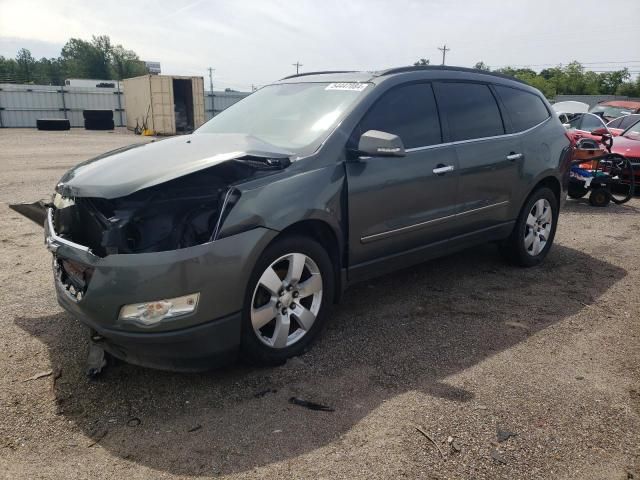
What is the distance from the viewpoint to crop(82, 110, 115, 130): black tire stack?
31.1 metres

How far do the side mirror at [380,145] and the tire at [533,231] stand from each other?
234 centimetres

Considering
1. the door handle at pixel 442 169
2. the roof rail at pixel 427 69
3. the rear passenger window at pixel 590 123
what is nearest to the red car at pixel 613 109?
the rear passenger window at pixel 590 123

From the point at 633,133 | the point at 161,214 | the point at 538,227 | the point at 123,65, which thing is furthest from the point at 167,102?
the point at 123,65

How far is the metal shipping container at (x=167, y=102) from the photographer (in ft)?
89.4

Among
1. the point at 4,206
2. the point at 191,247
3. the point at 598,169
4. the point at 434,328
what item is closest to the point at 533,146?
the point at 434,328

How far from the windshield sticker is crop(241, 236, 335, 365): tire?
1297mm

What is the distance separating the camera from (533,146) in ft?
17.4

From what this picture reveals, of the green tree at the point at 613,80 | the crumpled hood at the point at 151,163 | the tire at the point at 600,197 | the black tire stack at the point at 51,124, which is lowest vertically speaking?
the tire at the point at 600,197

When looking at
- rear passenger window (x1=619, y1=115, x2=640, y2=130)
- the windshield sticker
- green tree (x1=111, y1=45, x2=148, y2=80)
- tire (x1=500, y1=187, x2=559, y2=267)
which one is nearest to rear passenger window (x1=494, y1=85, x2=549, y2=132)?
tire (x1=500, y1=187, x2=559, y2=267)

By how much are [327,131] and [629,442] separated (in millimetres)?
2541

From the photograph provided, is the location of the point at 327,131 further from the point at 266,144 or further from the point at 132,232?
the point at 132,232

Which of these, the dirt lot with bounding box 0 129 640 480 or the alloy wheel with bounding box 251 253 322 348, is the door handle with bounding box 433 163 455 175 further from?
the alloy wheel with bounding box 251 253 322 348

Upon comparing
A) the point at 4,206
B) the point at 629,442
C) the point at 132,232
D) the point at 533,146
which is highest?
the point at 533,146

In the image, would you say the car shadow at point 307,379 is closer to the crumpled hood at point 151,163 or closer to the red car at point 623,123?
the crumpled hood at point 151,163
